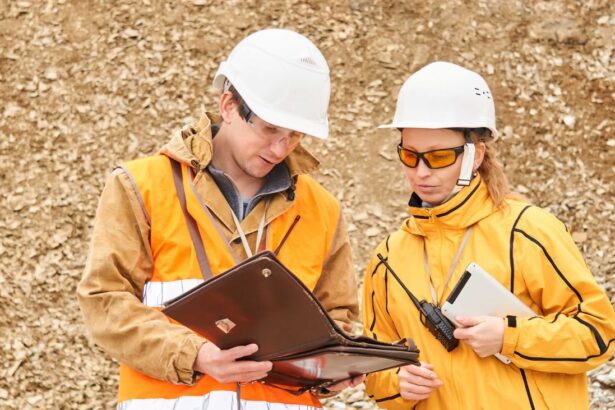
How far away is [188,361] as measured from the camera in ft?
9.40

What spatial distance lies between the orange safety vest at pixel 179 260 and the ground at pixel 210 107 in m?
3.93

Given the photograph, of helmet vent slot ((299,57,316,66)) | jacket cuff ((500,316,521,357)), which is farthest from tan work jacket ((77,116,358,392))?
jacket cuff ((500,316,521,357))

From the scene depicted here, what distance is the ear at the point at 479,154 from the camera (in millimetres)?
3543

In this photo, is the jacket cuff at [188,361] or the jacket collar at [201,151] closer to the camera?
the jacket cuff at [188,361]

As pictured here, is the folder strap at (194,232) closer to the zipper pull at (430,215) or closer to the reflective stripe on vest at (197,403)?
the reflective stripe on vest at (197,403)

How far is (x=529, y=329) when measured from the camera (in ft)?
10.6

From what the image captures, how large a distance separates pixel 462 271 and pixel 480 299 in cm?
15

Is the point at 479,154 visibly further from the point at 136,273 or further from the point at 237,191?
the point at 136,273

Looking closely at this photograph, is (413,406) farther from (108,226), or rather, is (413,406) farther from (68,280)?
(68,280)

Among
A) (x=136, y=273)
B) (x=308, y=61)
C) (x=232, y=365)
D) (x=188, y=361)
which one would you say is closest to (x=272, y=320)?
(x=232, y=365)

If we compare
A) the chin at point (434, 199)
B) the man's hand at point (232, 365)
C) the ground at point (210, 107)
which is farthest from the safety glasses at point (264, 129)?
the ground at point (210, 107)

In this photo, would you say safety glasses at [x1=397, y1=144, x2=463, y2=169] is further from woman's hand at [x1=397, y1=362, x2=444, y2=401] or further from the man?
woman's hand at [x1=397, y1=362, x2=444, y2=401]

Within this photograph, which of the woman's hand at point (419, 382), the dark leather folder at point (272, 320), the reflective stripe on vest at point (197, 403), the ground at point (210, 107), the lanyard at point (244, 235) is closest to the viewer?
the dark leather folder at point (272, 320)

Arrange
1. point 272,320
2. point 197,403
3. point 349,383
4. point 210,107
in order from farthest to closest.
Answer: point 210,107 → point 349,383 → point 197,403 → point 272,320
